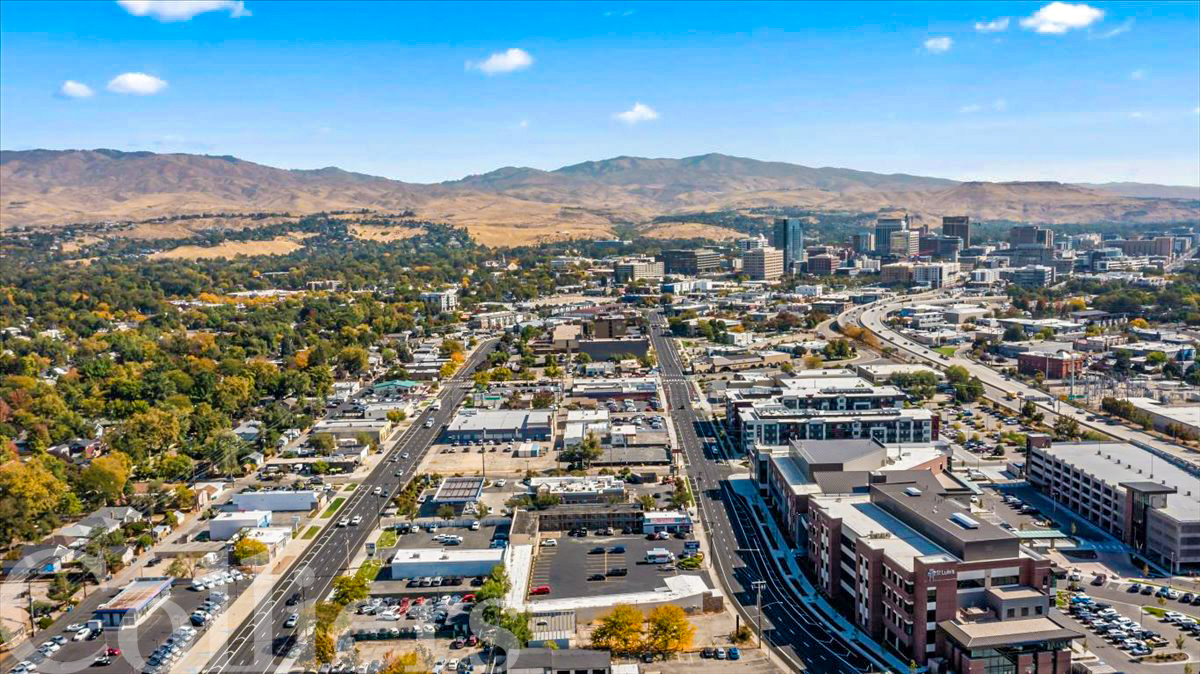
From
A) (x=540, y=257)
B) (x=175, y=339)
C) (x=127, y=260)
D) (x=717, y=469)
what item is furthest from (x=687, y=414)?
(x=127, y=260)

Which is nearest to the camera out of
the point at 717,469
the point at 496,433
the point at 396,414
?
the point at 717,469

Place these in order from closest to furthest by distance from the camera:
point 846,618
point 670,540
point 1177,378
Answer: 1. point 846,618
2. point 670,540
3. point 1177,378

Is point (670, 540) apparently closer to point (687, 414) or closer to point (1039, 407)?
point (687, 414)

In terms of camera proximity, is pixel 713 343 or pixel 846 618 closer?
pixel 846 618

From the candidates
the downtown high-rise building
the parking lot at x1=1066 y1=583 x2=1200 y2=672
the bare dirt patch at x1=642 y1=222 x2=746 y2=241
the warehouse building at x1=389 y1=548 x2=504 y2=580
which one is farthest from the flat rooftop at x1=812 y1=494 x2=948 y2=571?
the bare dirt patch at x1=642 y1=222 x2=746 y2=241

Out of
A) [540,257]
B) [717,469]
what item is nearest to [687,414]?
[717,469]

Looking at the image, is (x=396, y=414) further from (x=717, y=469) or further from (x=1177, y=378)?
(x=1177, y=378)
